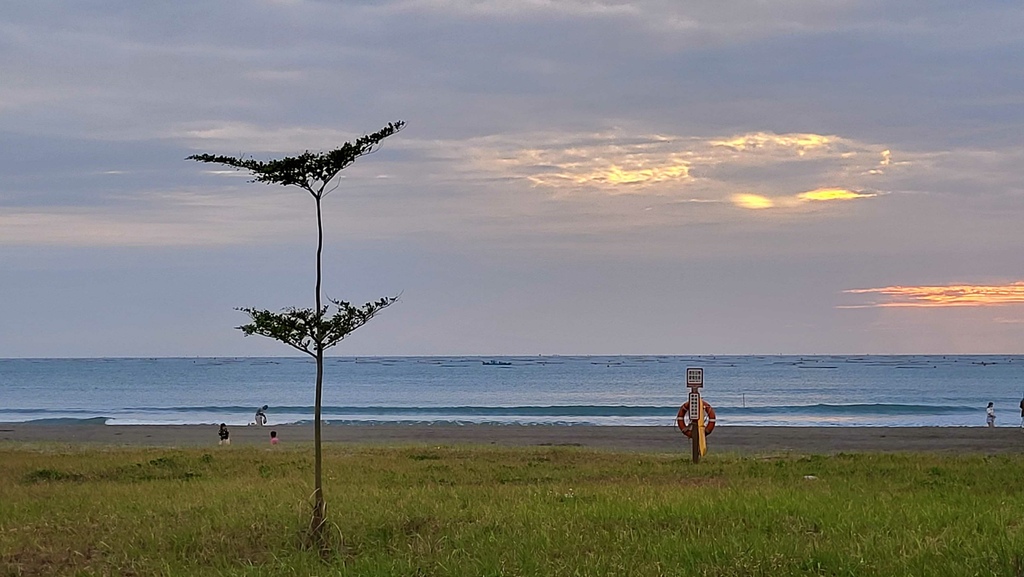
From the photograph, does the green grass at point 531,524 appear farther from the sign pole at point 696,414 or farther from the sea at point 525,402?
the sea at point 525,402

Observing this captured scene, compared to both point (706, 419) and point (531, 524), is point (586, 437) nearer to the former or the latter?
point (706, 419)

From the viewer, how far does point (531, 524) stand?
31.7 feet

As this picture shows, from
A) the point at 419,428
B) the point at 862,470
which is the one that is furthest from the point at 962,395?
the point at 862,470

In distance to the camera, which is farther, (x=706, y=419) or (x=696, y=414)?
(x=706, y=419)

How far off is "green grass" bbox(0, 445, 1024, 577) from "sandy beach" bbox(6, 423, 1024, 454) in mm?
14931

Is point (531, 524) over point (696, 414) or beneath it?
beneath

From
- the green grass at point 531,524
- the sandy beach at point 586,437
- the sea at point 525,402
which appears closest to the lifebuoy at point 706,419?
the sandy beach at point 586,437

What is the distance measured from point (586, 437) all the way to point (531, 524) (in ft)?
82.5

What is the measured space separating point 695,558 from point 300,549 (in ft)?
10.9

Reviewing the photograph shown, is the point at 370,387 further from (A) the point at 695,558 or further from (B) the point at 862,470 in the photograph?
(A) the point at 695,558

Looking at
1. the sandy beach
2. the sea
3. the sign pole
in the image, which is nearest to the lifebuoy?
the sign pole

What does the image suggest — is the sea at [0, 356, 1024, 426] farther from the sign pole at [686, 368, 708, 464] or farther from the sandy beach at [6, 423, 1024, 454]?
the sign pole at [686, 368, 708, 464]

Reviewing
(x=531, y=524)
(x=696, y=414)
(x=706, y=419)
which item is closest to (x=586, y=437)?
(x=706, y=419)

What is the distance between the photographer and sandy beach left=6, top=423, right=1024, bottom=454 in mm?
30359
